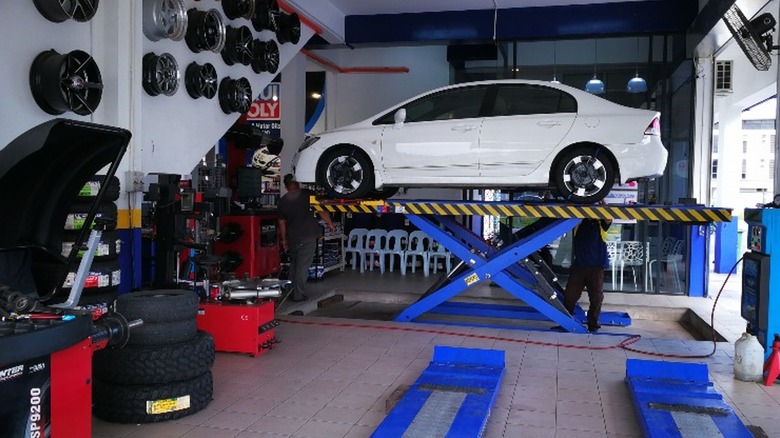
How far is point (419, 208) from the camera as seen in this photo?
21.9 ft

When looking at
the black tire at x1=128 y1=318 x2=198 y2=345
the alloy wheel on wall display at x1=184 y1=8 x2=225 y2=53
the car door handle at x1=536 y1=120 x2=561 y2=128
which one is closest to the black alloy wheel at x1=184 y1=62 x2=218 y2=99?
the alloy wheel on wall display at x1=184 y1=8 x2=225 y2=53

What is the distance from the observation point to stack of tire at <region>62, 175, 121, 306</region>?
4.67 metres

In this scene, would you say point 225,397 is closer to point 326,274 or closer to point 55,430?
point 55,430

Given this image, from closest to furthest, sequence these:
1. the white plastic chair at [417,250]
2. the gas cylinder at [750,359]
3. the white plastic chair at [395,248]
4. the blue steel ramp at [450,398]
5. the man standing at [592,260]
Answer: the blue steel ramp at [450,398] → the gas cylinder at [750,359] → the man standing at [592,260] → the white plastic chair at [417,250] → the white plastic chair at [395,248]

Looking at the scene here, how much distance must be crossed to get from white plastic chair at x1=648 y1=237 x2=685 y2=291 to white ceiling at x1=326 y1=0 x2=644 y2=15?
137 inches

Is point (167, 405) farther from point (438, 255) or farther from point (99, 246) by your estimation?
point (438, 255)

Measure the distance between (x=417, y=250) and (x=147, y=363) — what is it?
7.44 meters

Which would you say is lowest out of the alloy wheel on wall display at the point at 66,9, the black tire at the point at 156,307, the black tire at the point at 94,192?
the black tire at the point at 156,307

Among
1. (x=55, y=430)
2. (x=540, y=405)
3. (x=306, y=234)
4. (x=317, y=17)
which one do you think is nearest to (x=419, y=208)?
(x=306, y=234)

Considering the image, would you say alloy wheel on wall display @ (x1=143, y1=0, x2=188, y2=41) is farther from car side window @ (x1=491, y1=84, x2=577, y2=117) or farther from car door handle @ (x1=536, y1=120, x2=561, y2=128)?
car door handle @ (x1=536, y1=120, x2=561, y2=128)

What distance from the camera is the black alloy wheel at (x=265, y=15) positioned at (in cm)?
771

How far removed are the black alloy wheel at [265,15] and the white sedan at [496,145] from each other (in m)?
1.76

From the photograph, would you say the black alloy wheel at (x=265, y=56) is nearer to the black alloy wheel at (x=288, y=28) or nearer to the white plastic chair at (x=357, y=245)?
the black alloy wheel at (x=288, y=28)

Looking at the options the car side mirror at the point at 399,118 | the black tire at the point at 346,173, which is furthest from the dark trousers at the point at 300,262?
the car side mirror at the point at 399,118
